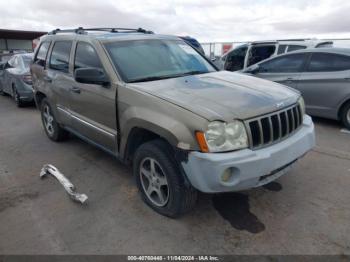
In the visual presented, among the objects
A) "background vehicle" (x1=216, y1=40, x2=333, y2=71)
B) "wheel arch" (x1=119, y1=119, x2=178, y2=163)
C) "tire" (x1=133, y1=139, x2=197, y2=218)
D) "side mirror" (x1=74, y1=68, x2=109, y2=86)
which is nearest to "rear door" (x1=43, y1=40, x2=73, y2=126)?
"side mirror" (x1=74, y1=68, x2=109, y2=86)

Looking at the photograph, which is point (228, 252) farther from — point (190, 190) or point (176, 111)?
point (176, 111)

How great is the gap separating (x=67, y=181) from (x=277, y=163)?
2.56m

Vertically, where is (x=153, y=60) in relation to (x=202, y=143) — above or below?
above

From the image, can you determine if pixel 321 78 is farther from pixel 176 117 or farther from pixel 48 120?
pixel 48 120

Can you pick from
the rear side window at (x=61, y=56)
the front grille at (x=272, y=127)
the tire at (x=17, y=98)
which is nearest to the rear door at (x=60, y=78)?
the rear side window at (x=61, y=56)

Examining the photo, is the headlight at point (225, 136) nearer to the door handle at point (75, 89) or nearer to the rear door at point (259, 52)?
the door handle at point (75, 89)

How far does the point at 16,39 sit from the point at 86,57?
35.8 meters

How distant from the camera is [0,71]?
34.5 feet

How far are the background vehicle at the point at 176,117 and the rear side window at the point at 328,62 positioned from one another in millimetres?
3042

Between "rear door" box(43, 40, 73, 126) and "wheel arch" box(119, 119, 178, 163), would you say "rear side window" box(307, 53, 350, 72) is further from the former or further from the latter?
"rear door" box(43, 40, 73, 126)

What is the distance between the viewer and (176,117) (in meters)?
2.59

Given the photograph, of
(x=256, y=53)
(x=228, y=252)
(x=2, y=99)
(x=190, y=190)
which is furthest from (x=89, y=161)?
(x=2, y=99)

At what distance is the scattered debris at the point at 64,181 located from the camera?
3371 mm

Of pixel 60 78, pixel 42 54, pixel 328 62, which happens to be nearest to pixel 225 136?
pixel 60 78
